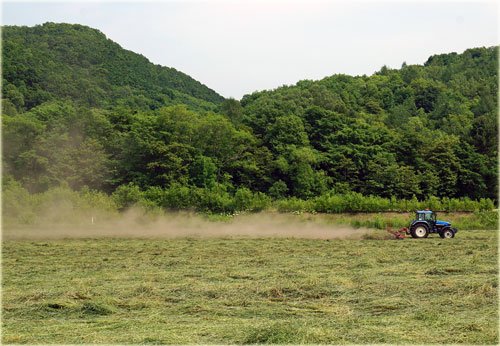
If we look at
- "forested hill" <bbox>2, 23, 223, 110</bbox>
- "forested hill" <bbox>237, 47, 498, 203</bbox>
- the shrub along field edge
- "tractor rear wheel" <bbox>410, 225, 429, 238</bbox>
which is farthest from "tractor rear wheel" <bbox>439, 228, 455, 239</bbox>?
"forested hill" <bbox>2, 23, 223, 110</bbox>

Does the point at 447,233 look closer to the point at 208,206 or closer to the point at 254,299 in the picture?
the point at 254,299

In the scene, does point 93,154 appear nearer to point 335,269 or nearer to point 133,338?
point 335,269

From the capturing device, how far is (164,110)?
177 ft

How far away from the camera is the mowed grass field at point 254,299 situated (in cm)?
811

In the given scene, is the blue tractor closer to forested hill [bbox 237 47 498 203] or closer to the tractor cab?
the tractor cab

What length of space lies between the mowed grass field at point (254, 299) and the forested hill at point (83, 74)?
59.3m

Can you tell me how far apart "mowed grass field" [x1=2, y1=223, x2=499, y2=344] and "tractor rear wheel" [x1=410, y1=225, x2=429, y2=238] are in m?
7.75

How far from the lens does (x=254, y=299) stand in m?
10.7

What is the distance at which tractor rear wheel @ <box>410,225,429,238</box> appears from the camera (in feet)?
84.7

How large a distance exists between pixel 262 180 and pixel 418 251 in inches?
1321

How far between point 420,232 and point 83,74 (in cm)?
7292

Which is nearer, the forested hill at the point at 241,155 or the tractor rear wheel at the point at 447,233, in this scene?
the tractor rear wheel at the point at 447,233

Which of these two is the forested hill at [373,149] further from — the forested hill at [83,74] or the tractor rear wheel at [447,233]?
the forested hill at [83,74]

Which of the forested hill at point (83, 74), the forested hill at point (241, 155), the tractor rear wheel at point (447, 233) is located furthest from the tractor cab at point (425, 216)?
the forested hill at point (83, 74)
